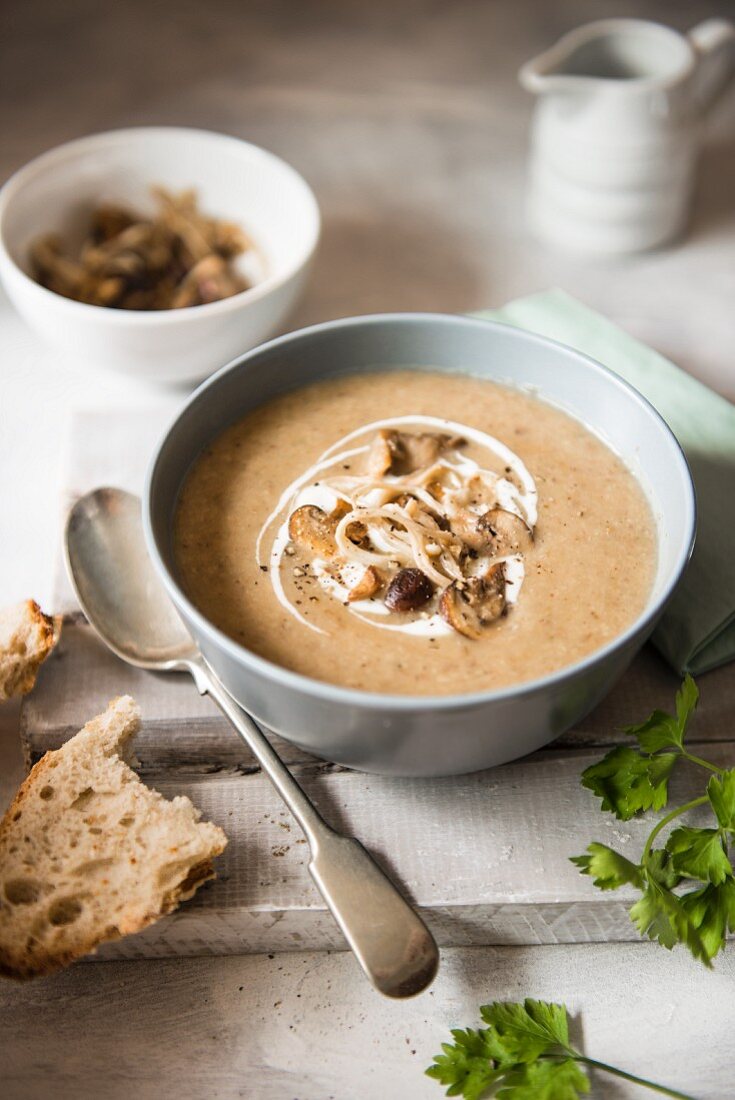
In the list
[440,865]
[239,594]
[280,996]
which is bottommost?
[280,996]

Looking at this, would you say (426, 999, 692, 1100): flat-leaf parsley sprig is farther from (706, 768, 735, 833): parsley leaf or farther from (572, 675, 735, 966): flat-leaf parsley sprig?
(706, 768, 735, 833): parsley leaf

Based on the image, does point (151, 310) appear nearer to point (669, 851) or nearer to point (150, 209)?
point (150, 209)

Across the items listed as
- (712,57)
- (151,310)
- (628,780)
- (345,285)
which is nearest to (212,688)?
(628,780)

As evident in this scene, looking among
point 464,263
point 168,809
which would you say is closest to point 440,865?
point 168,809

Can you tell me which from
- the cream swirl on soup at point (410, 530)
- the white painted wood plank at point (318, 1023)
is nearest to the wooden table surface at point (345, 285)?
the white painted wood plank at point (318, 1023)

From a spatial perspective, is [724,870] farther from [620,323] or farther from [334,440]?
[620,323]
